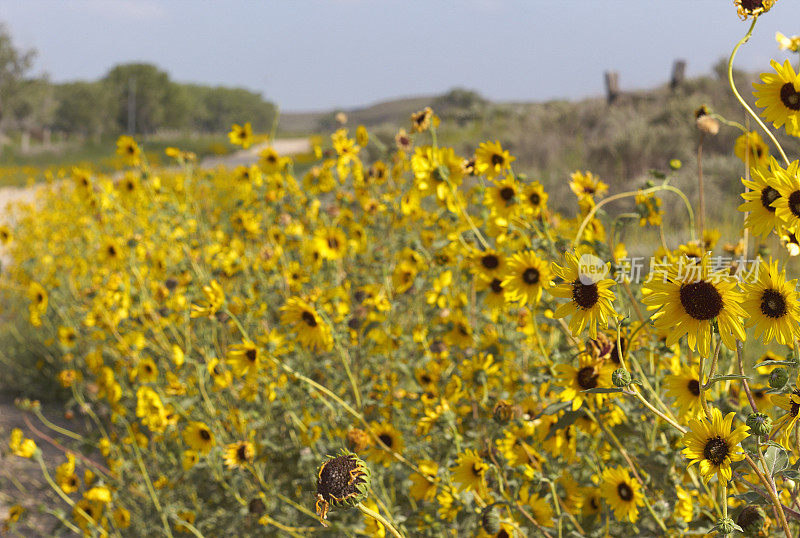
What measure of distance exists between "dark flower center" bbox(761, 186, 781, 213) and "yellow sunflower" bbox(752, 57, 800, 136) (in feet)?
0.72

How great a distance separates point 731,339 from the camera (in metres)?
1.09

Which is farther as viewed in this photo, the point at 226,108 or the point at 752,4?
the point at 226,108

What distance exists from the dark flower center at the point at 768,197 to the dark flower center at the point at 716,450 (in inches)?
20.2

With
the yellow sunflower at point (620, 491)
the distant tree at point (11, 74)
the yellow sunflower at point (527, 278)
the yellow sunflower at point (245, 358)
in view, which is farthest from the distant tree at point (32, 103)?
the yellow sunflower at point (620, 491)

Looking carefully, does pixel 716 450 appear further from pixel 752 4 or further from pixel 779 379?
pixel 752 4

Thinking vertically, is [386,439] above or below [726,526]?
below

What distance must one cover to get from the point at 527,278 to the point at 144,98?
2049 inches

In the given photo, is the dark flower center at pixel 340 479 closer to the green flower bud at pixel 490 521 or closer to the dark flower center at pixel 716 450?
the green flower bud at pixel 490 521

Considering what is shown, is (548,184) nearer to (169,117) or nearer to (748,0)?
(748,0)

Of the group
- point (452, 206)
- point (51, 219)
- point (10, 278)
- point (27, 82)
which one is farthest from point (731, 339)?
point (27, 82)

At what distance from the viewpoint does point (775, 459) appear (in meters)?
1.19

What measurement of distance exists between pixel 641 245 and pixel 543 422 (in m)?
4.26

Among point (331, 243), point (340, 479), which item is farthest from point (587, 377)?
point (331, 243)

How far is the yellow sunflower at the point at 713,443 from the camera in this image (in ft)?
3.69
